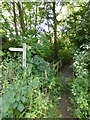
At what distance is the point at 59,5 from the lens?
→ 3.68 m

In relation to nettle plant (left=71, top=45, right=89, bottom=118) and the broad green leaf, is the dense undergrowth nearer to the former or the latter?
nettle plant (left=71, top=45, right=89, bottom=118)

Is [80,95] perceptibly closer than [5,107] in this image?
No

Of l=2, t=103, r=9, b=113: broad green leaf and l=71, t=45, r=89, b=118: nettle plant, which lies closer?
l=2, t=103, r=9, b=113: broad green leaf

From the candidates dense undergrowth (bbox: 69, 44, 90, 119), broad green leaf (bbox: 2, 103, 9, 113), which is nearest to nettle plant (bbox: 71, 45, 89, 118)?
dense undergrowth (bbox: 69, 44, 90, 119)

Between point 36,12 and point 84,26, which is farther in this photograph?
point 36,12

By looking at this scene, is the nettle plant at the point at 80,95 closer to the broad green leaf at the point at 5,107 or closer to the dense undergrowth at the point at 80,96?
the dense undergrowth at the point at 80,96

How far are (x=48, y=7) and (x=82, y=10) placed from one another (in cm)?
102

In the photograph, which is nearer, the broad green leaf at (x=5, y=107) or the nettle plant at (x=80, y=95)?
the broad green leaf at (x=5, y=107)

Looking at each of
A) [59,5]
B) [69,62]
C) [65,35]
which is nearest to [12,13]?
[59,5]

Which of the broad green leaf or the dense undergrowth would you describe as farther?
the dense undergrowth

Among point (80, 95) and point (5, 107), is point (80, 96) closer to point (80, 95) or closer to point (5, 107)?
point (80, 95)

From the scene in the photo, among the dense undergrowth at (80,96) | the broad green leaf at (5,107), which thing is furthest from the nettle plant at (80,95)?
the broad green leaf at (5,107)

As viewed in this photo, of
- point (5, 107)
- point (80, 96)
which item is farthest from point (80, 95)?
point (5, 107)

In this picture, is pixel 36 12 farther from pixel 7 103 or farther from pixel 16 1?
pixel 7 103
